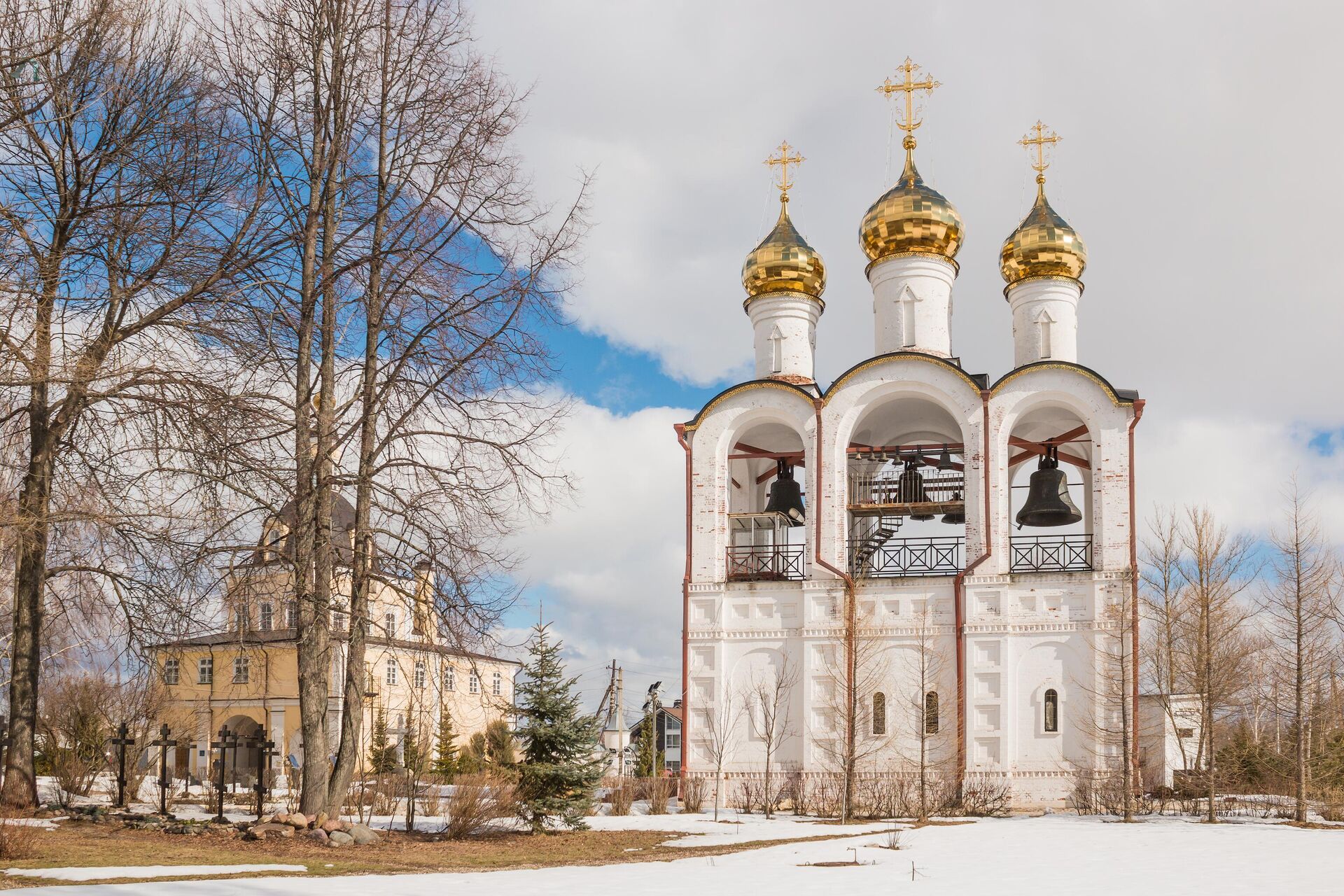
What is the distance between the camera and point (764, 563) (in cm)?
2766

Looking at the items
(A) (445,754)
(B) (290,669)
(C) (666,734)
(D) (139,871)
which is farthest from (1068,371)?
(C) (666,734)

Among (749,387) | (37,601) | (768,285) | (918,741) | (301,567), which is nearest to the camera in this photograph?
(301,567)

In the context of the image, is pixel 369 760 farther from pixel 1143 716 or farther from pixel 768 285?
pixel 1143 716

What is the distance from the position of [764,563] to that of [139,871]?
17301 mm

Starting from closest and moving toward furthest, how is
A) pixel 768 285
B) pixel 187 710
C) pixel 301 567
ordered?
pixel 301 567 < pixel 768 285 < pixel 187 710

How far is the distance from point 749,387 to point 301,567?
43.5 ft

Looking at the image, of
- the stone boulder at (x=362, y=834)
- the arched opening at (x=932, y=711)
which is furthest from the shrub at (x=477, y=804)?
the arched opening at (x=932, y=711)

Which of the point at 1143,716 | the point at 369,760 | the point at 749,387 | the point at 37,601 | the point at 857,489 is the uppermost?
the point at 749,387

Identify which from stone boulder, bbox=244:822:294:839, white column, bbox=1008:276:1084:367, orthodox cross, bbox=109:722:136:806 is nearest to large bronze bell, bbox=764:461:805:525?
white column, bbox=1008:276:1084:367

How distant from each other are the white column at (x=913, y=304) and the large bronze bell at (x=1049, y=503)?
11.8 feet

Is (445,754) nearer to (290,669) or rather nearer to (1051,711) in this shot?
(290,669)

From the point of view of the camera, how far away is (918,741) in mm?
24891

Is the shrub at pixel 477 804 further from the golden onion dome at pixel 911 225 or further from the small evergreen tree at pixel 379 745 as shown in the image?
the golden onion dome at pixel 911 225

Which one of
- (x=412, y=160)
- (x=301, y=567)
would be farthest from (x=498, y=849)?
(x=412, y=160)
